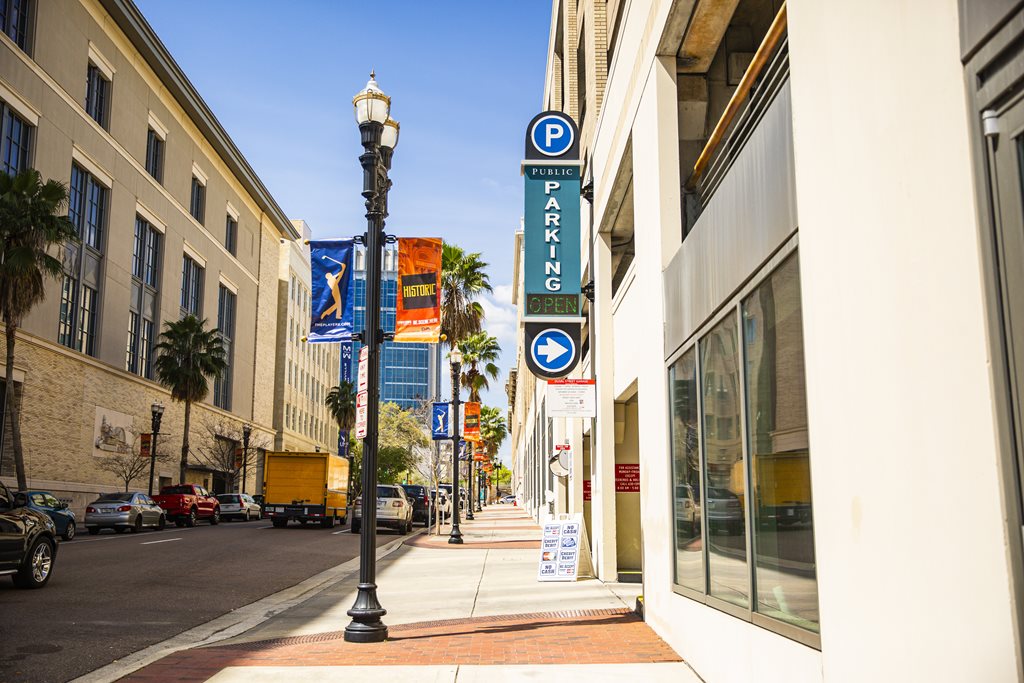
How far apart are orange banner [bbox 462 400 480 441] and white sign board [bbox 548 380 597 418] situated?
79.9 ft

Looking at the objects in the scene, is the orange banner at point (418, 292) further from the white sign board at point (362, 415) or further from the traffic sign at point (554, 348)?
the traffic sign at point (554, 348)

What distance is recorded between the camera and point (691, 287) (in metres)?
8.63

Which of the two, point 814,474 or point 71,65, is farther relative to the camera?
point 71,65

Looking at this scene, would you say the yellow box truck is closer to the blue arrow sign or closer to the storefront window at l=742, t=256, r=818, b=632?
the blue arrow sign

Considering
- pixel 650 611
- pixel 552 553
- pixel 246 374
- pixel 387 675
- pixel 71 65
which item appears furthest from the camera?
pixel 246 374

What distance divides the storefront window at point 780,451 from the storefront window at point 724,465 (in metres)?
0.38

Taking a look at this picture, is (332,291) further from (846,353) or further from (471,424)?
(471,424)

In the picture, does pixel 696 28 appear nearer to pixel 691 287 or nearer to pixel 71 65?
pixel 691 287

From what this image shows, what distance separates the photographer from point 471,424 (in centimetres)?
4338

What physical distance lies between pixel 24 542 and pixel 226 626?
3.85 metres

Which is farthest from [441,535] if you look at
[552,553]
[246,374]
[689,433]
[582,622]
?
[246,374]

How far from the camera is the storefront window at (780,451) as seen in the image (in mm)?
5650

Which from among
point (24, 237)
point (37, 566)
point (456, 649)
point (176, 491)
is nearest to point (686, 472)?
point (456, 649)

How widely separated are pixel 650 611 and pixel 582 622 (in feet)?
2.84
